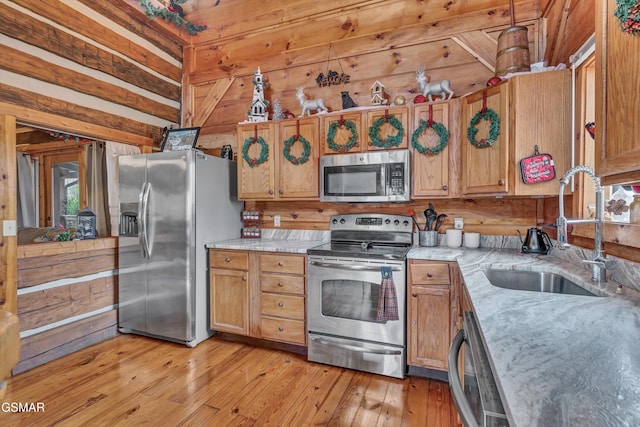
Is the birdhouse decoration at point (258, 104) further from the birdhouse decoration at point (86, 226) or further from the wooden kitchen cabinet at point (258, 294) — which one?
the birdhouse decoration at point (86, 226)

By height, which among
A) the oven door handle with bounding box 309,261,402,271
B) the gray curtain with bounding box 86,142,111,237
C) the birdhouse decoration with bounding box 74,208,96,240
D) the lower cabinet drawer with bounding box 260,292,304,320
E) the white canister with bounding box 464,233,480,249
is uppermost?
the gray curtain with bounding box 86,142,111,237

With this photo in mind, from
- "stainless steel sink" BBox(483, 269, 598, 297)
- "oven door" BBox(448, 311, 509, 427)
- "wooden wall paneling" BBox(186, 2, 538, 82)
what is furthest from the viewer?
"wooden wall paneling" BBox(186, 2, 538, 82)

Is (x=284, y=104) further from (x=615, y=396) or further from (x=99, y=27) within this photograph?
(x=615, y=396)

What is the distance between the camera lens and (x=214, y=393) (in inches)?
85.4

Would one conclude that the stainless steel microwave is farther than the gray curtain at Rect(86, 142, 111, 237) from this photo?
No

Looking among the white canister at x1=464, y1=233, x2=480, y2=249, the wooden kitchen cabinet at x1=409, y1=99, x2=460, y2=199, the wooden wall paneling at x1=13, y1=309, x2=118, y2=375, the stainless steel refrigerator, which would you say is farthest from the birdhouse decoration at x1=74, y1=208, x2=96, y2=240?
the white canister at x1=464, y1=233, x2=480, y2=249

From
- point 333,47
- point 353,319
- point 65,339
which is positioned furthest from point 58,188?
point 353,319

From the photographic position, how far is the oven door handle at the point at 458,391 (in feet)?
2.48

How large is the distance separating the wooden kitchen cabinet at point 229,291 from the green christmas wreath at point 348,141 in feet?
4.12

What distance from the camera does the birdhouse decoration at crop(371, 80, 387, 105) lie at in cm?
286

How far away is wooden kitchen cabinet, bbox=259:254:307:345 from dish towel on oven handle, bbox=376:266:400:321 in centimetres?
70

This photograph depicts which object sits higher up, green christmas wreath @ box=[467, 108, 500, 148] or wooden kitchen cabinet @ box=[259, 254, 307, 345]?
green christmas wreath @ box=[467, 108, 500, 148]

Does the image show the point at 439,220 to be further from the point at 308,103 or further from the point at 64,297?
the point at 64,297

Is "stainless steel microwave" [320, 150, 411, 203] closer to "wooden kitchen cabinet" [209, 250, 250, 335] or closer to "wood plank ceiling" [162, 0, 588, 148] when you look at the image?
"wood plank ceiling" [162, 0, 588, 148]
